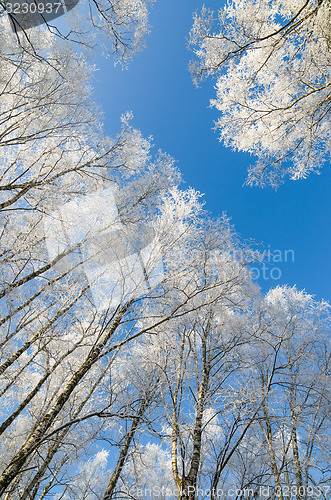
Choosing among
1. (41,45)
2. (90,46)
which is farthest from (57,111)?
(90,46)

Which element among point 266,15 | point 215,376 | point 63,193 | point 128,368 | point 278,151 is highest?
point 266,15

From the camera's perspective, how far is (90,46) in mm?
3938

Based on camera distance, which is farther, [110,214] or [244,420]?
[110,214]

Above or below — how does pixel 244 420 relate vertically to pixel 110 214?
below

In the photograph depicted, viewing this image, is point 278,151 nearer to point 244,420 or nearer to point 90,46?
point 90,46

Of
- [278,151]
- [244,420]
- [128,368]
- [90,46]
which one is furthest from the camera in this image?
[128,368]

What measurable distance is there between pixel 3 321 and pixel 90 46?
186 inches

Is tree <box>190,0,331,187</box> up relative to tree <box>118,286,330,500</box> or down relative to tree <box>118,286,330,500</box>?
up

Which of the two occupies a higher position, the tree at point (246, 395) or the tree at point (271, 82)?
the tree at point (271, 82)

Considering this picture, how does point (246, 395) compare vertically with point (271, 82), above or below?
below

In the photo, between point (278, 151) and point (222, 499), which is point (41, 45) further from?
point (222, 499)

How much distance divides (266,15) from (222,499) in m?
11.4

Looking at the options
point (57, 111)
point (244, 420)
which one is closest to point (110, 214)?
point (57, 111)

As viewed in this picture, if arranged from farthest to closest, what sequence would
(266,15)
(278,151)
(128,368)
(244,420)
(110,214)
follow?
1. (110,214)
2. (128,368)
3. (278,151)
4. (244,420)
5. (266,15)
